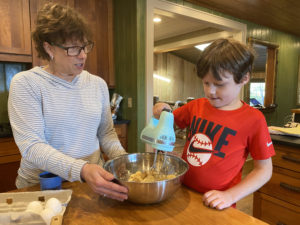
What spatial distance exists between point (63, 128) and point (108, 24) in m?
1.88

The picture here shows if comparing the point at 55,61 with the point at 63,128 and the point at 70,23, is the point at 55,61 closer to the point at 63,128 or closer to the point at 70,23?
the point at 70,23

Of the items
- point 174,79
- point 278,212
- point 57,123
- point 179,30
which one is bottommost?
point 278,212

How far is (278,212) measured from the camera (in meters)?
1.48

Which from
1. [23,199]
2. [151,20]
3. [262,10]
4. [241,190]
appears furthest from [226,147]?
[262,10]

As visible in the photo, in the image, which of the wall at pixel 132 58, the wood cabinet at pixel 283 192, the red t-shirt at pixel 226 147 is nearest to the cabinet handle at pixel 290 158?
the wood cabinet at pixel 283 192

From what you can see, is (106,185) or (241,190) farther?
(241,190)

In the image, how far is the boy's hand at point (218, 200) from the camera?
0.68 meters

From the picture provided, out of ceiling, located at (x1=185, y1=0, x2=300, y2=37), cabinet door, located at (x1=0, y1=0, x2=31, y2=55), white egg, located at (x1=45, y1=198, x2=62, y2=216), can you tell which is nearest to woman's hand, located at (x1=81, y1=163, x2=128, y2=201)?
white egg, located at (x1=45, y1=198, x2=62, y2=216)

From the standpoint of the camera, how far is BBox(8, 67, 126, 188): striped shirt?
75 cm

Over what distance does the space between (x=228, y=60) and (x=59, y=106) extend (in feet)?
2.25

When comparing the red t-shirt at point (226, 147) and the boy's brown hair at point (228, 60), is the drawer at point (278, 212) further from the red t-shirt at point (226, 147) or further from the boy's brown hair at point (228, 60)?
the boy's brown hair at point (228, 60)

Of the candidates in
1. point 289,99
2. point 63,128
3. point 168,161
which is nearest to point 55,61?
point 63,128

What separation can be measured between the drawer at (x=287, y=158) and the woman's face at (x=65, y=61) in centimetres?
139

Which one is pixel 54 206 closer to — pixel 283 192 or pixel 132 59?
pixel 283 192
